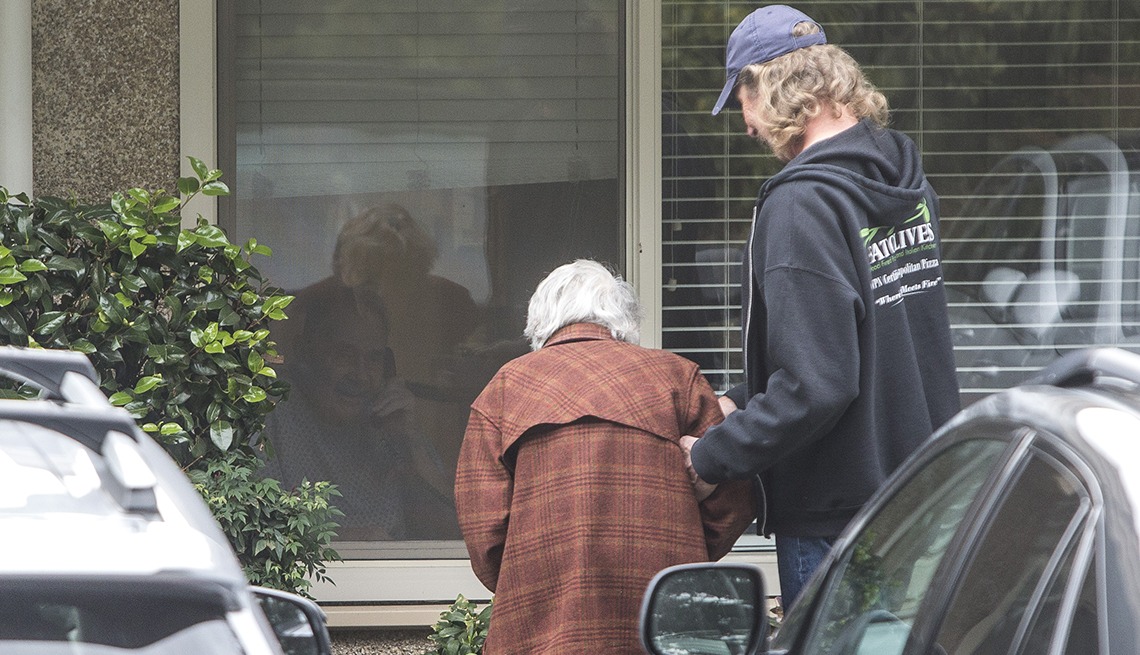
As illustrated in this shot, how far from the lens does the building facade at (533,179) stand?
482 centimetres

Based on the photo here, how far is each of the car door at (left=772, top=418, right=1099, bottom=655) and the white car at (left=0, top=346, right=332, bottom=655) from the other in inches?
31.5

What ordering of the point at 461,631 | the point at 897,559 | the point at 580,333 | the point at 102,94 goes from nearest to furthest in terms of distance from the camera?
the point at 897,559 → the point at 580,333 → the point at 461,631 → the point at 102,94

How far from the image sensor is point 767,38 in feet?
8.65

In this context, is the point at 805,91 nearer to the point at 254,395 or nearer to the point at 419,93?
the point at 254,395

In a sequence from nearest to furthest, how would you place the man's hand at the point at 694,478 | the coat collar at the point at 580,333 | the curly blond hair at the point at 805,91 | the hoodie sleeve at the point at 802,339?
the hoodie sleeve at the point at 802,339 → the curly blond hair at the point at 805,91 → the man's hand at the point at 694,478 → the coat collar at the point at 580,333

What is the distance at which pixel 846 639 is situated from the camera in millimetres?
Result: 1751

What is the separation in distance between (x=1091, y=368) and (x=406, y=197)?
12.3 ft

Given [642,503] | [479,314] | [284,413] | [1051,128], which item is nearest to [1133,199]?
[1051,128]

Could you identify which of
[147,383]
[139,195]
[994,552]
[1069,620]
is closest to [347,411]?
[147,383]

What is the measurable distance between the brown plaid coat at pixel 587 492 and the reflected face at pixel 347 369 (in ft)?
6.84

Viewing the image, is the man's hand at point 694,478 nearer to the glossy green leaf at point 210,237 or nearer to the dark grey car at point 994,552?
the dark grey car at point 994,552

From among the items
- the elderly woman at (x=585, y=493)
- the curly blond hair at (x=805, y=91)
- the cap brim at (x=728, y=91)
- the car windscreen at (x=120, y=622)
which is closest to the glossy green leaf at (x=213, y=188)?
the elderly woman at (x=585, y=493)

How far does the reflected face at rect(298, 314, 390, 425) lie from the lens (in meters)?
4.85

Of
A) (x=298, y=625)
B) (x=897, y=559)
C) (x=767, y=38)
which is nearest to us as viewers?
(x=298, y=625)
